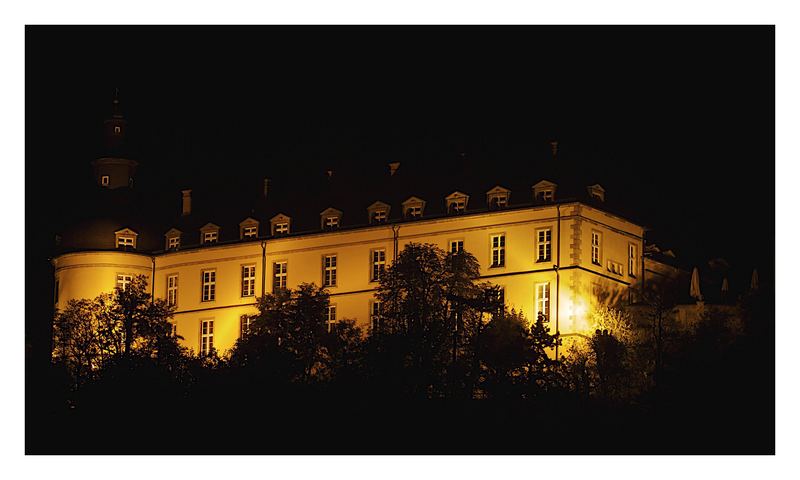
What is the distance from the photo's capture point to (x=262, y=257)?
96250mm

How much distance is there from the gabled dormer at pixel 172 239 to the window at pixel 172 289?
1424mm

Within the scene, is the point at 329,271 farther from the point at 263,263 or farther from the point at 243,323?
the point at 243,323

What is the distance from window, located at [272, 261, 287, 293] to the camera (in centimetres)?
9512

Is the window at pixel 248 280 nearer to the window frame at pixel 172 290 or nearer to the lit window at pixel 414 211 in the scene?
the window frame at pixel 172 290

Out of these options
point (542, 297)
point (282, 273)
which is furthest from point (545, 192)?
point (282, 273)

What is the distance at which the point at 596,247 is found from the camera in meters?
88.8

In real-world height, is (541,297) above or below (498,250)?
below

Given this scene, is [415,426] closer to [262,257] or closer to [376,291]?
[376,291]

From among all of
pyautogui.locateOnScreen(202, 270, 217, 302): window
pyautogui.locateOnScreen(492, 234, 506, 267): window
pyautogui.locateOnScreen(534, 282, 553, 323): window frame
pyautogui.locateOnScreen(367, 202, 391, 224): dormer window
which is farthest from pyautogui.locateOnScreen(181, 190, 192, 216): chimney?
pyautogui.locateOnScreen(534, 282, 553, 323): window frame

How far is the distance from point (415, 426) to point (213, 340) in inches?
873

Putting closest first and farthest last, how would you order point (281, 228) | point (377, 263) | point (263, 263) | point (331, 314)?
point (377, 263)
point (331, 314)
point (263, 263)
point (281, 228)

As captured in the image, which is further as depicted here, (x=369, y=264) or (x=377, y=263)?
(x=369, y=264)

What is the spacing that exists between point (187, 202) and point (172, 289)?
5742 mm

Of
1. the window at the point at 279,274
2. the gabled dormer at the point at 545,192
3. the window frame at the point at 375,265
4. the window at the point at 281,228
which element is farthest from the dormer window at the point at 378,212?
the gabled dormer at the point at 545,192
